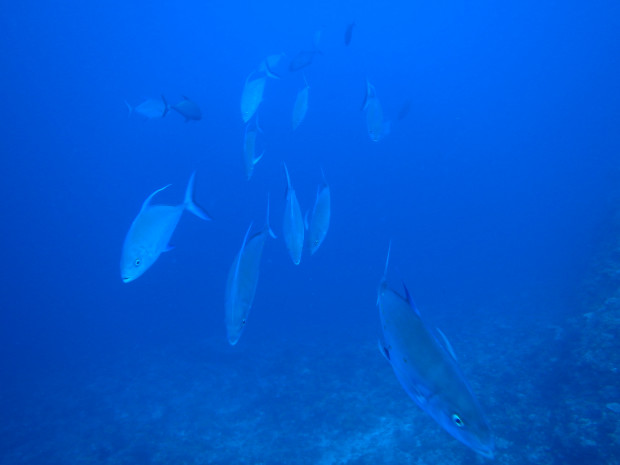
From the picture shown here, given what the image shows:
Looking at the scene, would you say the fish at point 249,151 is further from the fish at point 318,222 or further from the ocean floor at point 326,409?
the ocean floor at point 326,409

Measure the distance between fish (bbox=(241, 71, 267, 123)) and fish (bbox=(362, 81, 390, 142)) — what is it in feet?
4.92

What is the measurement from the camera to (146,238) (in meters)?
2.67

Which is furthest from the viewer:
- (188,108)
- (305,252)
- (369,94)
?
(305,252)

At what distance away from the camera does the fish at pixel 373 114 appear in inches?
→ 180

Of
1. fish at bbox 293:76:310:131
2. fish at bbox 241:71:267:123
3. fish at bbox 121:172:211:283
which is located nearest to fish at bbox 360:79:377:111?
fish at bbox 293:76:310:131

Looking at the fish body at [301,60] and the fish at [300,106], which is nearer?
the fish at [300,106]

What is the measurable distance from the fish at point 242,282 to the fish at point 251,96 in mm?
3234

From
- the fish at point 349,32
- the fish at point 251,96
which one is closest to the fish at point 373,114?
the fish at point 251,96

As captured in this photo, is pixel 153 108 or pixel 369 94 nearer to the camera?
pixel 369 94

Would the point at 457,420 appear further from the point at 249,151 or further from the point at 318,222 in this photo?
the point at 249,151

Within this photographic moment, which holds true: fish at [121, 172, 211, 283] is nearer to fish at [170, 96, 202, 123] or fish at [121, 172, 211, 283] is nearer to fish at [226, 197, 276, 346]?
fish at [226, 197, 276, 346]

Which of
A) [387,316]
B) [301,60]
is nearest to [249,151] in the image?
[387,316]

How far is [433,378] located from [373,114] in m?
3.90

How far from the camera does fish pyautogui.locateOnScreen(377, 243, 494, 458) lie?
142 cm
